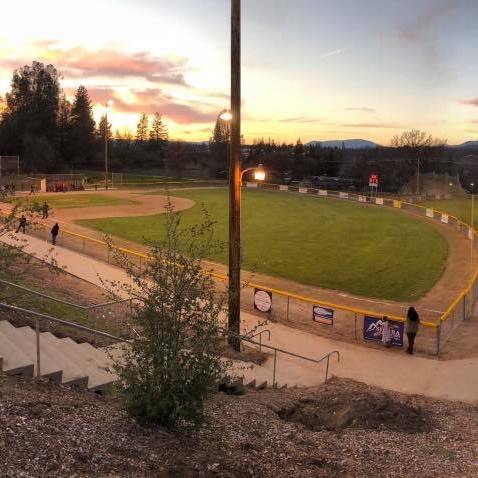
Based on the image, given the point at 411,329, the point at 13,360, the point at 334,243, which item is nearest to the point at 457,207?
the point at 334,243

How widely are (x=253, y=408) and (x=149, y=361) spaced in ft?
9.01

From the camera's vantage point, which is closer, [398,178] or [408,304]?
[408,304]

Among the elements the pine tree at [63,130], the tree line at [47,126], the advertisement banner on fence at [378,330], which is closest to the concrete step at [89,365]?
the advertisement banner on fence at [378,330]

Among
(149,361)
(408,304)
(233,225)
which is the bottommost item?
(408,304)

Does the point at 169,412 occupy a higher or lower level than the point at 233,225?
lower

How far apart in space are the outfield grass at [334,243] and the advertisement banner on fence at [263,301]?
6110mm

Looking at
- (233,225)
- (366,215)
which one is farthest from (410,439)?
(366,215)

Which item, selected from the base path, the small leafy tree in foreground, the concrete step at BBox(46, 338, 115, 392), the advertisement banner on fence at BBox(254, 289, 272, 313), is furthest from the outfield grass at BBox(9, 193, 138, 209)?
the small leafy tree in foreground

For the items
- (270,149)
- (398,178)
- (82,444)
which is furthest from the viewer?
(270,149)

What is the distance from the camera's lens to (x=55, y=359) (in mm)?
9617

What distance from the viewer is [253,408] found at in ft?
30.6

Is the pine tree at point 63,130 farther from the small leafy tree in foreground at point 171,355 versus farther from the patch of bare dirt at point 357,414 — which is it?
the small leafy tree in foreground at point 171,355

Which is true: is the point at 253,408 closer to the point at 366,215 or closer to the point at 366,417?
the point at 366,417

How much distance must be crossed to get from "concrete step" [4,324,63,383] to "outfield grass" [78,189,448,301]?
52.9 feet
